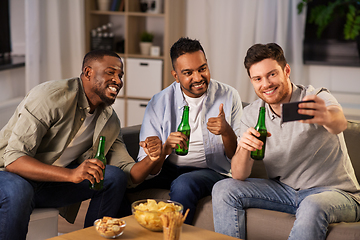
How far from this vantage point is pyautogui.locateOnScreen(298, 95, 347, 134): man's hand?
1.47 metres

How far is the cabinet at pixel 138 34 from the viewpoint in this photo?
13.2ft

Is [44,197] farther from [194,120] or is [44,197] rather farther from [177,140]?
[194,120]

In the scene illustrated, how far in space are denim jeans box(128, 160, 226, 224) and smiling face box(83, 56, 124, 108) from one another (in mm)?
474

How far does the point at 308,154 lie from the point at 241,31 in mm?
2459

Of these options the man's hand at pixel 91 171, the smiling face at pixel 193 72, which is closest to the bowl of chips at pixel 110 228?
the man's hand at pixel 91 171

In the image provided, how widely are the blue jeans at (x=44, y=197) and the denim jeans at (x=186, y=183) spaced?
0.24m

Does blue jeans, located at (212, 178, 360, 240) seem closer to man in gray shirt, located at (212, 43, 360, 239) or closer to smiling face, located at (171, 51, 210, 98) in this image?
man in gray shirt, located at (212, 43, 360, 239)

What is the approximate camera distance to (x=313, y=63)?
12.7 feet

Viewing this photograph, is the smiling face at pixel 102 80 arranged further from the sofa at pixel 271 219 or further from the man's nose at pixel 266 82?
the man's nose at pixel 266 82

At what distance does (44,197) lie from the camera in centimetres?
184

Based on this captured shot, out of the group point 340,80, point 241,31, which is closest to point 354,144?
point 340,80

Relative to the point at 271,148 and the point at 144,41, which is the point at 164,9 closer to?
the point at 144,41

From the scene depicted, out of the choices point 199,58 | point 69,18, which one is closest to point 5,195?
point 199,58

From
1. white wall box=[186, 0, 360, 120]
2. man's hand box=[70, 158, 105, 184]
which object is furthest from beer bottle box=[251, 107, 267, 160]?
white wall box=[186, 0, 360, 120]
